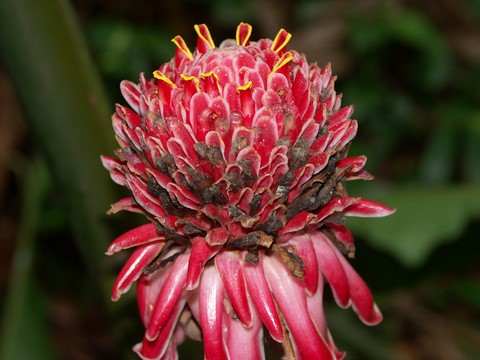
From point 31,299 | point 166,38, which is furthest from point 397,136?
point 31,299

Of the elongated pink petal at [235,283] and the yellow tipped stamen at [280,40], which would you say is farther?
the yellow tipped stamen at [280,40]

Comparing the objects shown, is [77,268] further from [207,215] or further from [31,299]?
[207,215]

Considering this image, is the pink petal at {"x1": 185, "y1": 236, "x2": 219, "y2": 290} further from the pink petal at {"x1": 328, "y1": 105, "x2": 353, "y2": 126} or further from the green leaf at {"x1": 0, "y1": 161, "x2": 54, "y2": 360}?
the green leaf at {"x1": 0, "y1": 161, "x2": 54, "y2": 360}

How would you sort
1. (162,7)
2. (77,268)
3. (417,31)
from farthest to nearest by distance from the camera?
(162,7)
(77,268)
(417,31)

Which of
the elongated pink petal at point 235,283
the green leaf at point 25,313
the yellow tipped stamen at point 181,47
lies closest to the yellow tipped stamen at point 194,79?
the yellow tipped stamen at point 181,47

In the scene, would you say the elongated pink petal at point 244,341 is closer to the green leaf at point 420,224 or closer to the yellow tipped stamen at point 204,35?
the yellow tipped stamen at point 204,35
